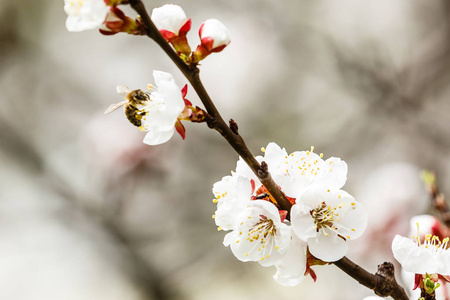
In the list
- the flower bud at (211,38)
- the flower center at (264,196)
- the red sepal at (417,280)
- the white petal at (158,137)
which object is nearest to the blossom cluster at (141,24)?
the flower bud at (211,38)

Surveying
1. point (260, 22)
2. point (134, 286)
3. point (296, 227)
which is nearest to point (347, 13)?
point (260, 22)

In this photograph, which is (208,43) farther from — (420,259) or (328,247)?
(420,259)

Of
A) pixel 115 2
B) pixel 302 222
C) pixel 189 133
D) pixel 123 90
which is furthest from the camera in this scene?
pixel 189 133

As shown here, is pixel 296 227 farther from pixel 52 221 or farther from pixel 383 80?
pixel 52 221

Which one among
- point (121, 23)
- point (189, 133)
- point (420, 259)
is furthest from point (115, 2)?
point (189, 133)

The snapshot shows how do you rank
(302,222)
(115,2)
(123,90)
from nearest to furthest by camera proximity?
(115,2) → (302,222) → (123,90)

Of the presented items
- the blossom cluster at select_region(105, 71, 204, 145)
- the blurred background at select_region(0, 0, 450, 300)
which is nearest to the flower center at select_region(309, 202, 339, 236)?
the blossom cluster at select_region(105, 71, 204, 145)
